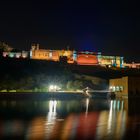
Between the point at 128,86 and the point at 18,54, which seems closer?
the point at 128,86

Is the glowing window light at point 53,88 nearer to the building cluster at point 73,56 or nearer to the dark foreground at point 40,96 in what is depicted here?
the dark foreground at point 40,96

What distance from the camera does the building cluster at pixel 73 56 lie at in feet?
202

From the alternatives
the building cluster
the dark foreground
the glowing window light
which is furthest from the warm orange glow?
the dark foreground

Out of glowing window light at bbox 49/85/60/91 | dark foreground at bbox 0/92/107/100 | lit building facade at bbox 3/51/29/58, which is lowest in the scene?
dark foreground at bbox 0/92/107/100

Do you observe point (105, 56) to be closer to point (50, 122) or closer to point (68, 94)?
point (68, 94)

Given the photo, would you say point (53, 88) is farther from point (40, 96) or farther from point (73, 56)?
point (73, 56)

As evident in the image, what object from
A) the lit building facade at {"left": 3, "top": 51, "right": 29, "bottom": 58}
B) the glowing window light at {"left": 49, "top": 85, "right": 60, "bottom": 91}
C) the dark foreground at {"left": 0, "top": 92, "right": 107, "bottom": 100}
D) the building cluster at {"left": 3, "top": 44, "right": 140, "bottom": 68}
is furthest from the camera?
the building cluster at {"left": 3, "top": 44, "right": 140, "bottom": 68}

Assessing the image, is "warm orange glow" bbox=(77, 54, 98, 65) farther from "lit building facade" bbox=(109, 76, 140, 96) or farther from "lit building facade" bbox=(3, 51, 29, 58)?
"lit building facade" bbox=(109, 76, 140, 96)

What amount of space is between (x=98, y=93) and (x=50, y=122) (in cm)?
1885

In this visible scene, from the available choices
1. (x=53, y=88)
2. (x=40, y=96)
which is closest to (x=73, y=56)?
(x=53, y=88)

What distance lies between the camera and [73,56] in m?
65.9

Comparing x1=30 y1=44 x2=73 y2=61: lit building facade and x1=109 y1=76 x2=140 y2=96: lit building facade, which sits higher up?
x1=30 y1=44 x2=73 y2=61: lit building facade

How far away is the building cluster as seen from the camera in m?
61.6

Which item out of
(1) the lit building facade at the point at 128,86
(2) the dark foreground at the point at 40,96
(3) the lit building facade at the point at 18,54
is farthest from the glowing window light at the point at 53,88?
(3) the lit building facade at the point at 18,54
